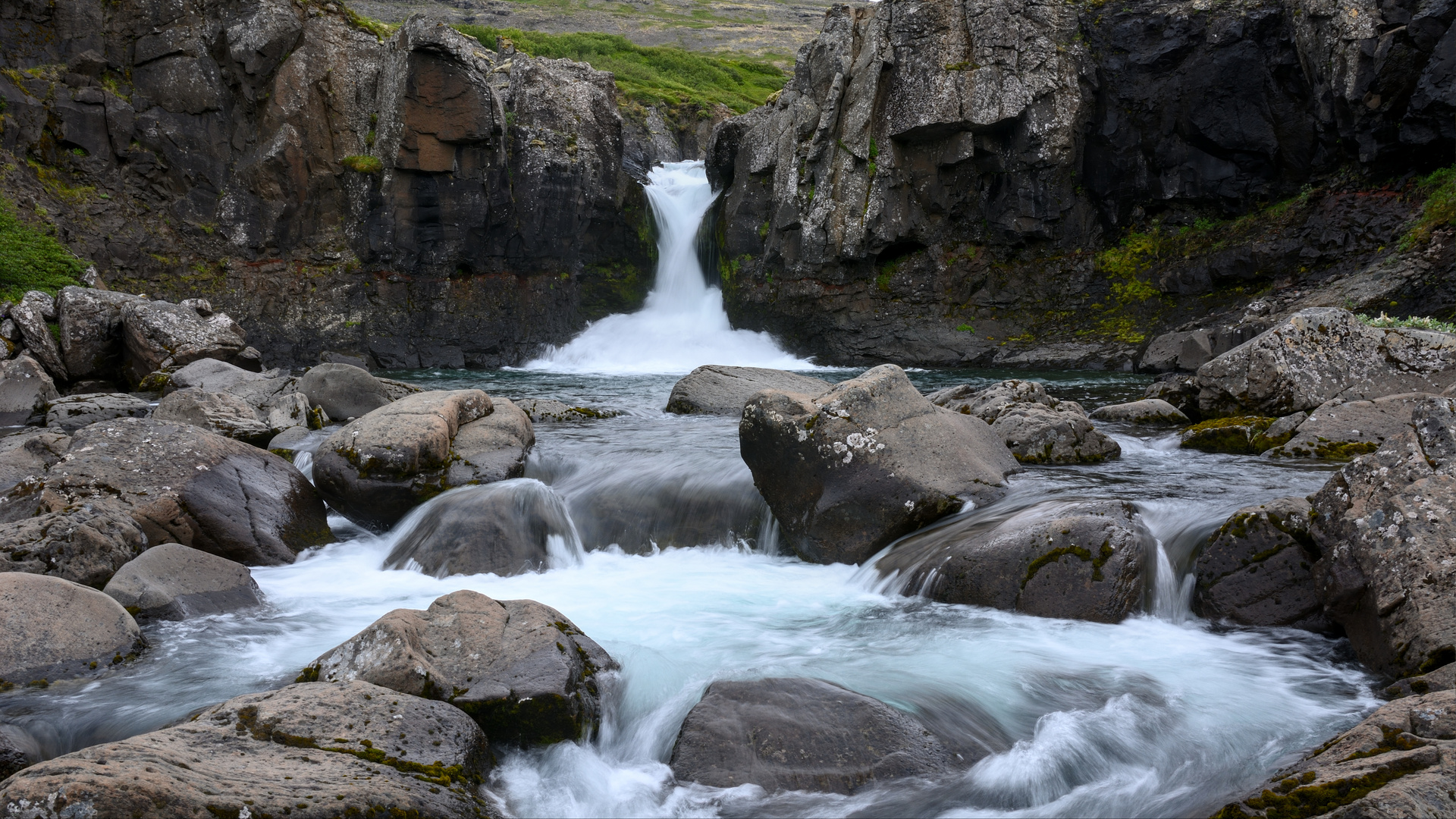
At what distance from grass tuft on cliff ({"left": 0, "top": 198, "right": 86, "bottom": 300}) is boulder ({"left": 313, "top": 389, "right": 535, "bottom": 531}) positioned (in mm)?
17295

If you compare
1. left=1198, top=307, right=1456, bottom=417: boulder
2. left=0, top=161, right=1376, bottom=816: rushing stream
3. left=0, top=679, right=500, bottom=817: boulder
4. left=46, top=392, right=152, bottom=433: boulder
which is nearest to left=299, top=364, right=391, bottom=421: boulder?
left=46, top=392, right=152, bottom=433: boulder

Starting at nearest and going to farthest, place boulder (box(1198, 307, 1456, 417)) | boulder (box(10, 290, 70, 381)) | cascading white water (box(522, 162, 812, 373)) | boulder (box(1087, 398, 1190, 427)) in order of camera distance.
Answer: boulder (box(1198, 307, 1456, 417)) → boulder (box(1087, 398, 1190, 427)) → boulder (box(10, 290, 70, 381)) → cascading white water (box(522, 162, 812, 373))

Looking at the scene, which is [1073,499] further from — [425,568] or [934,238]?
[934,238]

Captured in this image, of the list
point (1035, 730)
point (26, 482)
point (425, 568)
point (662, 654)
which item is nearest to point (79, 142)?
point (26, 482)

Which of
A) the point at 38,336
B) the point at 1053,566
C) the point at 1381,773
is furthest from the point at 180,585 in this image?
the point at 38,336

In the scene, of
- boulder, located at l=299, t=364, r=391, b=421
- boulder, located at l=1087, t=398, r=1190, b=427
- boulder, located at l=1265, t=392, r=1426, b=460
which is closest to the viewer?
boulder, located at l=1265, t=392, r=1426, b=460

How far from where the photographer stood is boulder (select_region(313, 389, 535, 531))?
904 cm

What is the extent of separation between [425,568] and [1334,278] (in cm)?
2570

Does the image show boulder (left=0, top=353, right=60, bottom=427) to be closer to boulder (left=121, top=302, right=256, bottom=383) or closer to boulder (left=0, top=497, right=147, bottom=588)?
boulder (left=121, top=302, right=256, bottom=383)

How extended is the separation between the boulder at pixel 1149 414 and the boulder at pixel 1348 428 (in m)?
2.65

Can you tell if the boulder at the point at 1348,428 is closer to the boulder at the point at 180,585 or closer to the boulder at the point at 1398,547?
the boulder at the point at 1398,547

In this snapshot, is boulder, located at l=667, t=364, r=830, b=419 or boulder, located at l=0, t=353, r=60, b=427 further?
boulder, located at l=667, t=364, r=830, b=419

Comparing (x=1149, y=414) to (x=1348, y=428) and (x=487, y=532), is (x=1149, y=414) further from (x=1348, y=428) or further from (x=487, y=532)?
(x=487, y=532)

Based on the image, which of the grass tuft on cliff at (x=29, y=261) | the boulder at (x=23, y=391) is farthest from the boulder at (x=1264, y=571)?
the grass tuft on cliff at (x=29, y=261)
